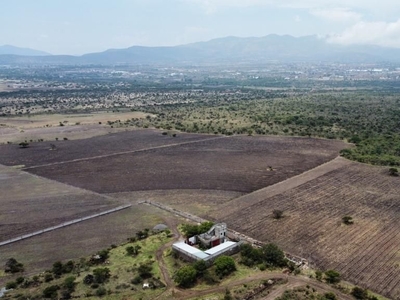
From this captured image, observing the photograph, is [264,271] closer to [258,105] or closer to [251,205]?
[251,205]

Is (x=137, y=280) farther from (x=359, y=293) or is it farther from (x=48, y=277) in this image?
(x=359, y=293)

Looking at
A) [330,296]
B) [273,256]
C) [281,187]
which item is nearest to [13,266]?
[273,256]

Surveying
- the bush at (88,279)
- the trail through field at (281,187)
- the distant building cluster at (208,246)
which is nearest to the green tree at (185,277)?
the distant building cluster at (208,246)

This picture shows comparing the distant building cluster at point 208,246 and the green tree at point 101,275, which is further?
the distant building cluster at point 208,246

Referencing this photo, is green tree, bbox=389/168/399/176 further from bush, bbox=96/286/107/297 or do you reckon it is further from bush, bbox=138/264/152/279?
bush, bbox=96/286/107/297

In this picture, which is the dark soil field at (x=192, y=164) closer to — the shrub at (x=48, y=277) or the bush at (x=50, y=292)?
the shrub at (x=48, y=277)

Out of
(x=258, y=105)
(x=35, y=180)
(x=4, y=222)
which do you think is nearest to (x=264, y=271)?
(x=4, y=222)
